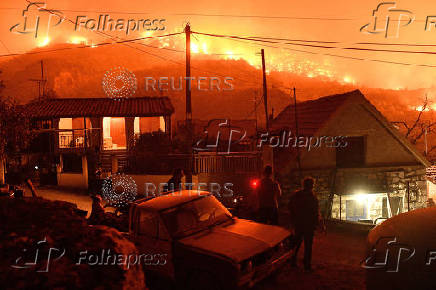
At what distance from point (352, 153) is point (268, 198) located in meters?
8.04

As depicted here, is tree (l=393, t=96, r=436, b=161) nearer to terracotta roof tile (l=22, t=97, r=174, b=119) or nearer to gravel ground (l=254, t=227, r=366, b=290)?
gravel ground (l=254, t=227, r=366, b=290)

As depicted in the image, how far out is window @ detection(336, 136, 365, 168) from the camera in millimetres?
14008

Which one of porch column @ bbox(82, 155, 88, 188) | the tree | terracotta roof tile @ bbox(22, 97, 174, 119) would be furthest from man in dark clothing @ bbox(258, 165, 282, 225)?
terracotta roof tile @ bbox(22, 97, 174, 119)

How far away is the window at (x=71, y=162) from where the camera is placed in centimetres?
1931

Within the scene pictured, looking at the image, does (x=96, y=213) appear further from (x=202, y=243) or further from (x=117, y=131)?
(x=117, y=131)

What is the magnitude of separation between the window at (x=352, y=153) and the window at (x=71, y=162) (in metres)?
14.5

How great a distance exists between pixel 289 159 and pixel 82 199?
9771mm

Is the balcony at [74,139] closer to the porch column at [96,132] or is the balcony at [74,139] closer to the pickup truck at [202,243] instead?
the porch column at [96,132]

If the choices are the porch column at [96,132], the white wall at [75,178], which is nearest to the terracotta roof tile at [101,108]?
the porch column at [96,132]

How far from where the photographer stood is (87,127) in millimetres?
24109

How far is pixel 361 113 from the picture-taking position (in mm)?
14102

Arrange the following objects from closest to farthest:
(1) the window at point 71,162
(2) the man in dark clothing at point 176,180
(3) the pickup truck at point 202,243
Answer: (3) the pickup truck at point 202,243 < (2) the man in dark clothing at point 176,180 < (1) the window at point 71,162

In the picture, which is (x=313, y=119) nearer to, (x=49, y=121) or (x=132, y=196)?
(x=132, y=196)

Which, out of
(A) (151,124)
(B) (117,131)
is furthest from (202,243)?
(B) (117,131)
